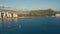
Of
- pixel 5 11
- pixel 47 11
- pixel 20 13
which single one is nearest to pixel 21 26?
pixel 20 13

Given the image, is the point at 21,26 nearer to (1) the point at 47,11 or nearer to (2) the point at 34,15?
(2) the point at 34,15

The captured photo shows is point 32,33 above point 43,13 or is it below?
below

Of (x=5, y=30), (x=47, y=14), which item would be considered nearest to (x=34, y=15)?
(x=47, y=14)

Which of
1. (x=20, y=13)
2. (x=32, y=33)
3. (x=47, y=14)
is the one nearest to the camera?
(x=32, y=33)

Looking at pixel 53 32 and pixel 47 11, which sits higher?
pixel 47 11

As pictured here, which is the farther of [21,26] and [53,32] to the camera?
[21,26]

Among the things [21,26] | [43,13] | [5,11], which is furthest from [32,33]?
[5,11]

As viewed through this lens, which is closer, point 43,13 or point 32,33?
point 32,33

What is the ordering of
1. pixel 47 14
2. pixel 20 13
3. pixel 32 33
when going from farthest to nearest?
pixel 47 14, pixel 20 13, pixel 32 33

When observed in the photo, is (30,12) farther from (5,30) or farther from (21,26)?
(5,30)
